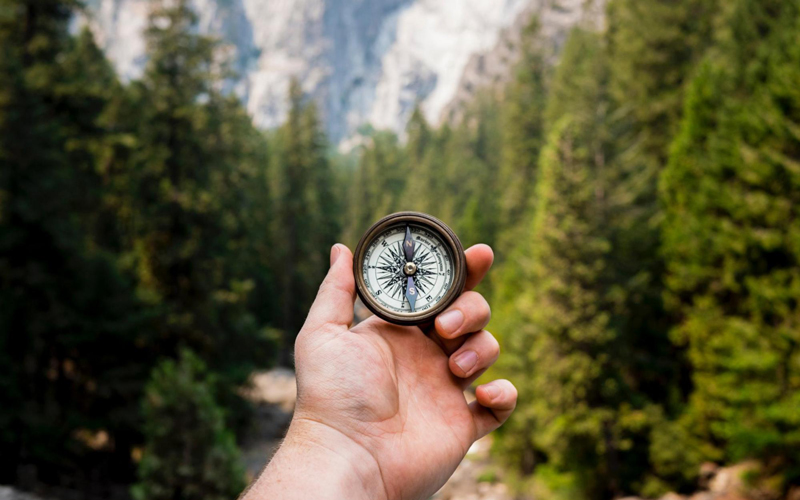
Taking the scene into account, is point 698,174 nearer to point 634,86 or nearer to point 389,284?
point 634,86

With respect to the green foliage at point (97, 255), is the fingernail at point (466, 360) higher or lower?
lower

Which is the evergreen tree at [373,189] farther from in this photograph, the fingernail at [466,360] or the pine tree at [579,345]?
the fingernail at [466,360]

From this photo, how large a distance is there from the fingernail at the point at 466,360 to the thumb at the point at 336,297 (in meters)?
0.64

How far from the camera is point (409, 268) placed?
326 centimetres

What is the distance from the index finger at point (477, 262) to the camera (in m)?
3.25

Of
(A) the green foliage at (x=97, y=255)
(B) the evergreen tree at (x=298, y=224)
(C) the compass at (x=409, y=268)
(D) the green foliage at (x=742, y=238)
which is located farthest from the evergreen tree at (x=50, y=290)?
(B) the evergreen tree at (x=298, y=224)

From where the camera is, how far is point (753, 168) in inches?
608

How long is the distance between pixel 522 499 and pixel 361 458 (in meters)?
17.4

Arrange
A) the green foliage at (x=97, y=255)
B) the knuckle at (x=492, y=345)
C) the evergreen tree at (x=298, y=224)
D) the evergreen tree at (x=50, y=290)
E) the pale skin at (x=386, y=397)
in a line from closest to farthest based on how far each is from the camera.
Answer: the pale skin at (x=386, y=397)
the knuckle at (x=492, y=345)
the evergreen tree at (x=50, y=290)
the green foliage at (x=97, y=255)
the evergreen tree at (x=298, y=224)

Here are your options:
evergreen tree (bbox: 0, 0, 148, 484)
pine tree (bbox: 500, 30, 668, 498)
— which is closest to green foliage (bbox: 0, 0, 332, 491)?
evergreen tree (bbox: 0, 0, 148, 484)

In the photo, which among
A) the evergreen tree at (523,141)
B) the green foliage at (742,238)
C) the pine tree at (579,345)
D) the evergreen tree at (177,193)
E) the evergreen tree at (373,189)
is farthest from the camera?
the evergreen tree at (373,189)

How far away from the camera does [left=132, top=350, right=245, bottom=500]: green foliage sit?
9.89 metres

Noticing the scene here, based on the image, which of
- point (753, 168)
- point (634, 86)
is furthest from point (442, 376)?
point (634, 86)

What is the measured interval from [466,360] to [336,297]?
804 mm
